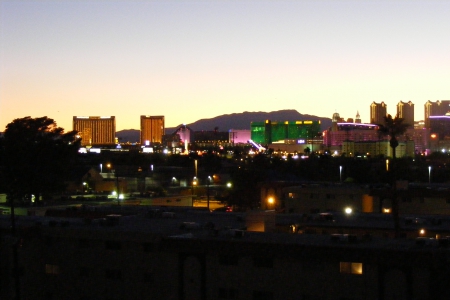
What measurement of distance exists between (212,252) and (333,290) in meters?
1.80

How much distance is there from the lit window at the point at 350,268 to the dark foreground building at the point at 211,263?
13mm

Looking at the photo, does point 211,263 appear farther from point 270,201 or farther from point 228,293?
point 270,201

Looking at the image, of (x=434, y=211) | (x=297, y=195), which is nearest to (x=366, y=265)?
(x=434, y=211)

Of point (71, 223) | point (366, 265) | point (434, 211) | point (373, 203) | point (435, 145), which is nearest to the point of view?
point (366, 265)

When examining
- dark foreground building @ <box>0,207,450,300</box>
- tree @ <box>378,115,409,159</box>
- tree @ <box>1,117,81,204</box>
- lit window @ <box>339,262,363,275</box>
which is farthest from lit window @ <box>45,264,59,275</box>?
tree @ <box>378,115,409,159</box>

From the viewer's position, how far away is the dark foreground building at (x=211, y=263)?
8461 mm

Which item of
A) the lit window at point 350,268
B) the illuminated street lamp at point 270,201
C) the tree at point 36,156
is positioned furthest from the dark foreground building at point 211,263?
the illuminated street lamp at point 270,201

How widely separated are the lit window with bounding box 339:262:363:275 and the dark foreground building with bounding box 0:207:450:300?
1cm

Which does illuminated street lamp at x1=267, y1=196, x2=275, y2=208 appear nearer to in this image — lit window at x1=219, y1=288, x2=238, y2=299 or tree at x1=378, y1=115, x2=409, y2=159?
tree at x1=378, y1=115, x2=409, y2=159

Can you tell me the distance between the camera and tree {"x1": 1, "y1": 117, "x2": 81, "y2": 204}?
18328 mm

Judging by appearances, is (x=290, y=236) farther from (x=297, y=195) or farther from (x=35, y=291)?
(x=297, y=195)

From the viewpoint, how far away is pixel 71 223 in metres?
12.1

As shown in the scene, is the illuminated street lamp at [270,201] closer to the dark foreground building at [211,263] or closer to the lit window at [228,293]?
the dark foreground building at [211,263]

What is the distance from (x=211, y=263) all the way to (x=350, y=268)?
6.64ft
